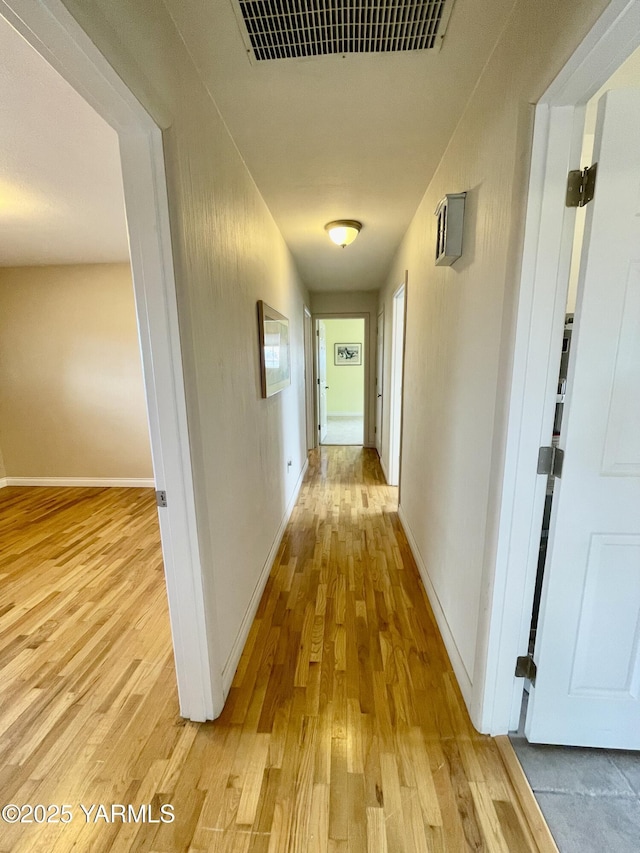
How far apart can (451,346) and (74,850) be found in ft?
7.01

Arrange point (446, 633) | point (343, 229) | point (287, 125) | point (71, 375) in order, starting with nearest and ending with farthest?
point (287, 125) → point (446, 633) → point (343, 229) → point (71, 375)

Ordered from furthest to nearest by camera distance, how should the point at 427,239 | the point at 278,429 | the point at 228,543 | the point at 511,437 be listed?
the point at 278,429 < the point at 427,239 < the point at 228,543 < the point at 511,437

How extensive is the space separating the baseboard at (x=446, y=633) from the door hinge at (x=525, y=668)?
21cm

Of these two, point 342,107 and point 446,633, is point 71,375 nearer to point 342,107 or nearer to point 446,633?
point 342,107

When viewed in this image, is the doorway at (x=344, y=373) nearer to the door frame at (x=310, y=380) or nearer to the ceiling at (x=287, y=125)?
the door frame at (x=310, y=380)

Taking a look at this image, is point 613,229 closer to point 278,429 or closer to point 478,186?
point 478,186

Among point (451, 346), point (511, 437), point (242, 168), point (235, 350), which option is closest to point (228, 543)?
point (235, 350)

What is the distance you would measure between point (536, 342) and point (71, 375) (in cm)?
430

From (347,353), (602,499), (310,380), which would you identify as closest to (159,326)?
(602,499)

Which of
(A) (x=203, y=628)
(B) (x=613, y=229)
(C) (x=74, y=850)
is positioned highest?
(B) (x=613, y=229)

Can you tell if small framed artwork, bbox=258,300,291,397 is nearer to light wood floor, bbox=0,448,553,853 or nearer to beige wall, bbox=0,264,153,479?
light wood floor, bbox=0,448,553,853

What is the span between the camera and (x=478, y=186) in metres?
1.29

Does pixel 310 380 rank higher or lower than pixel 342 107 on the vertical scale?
lower

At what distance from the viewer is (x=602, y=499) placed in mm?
1031
